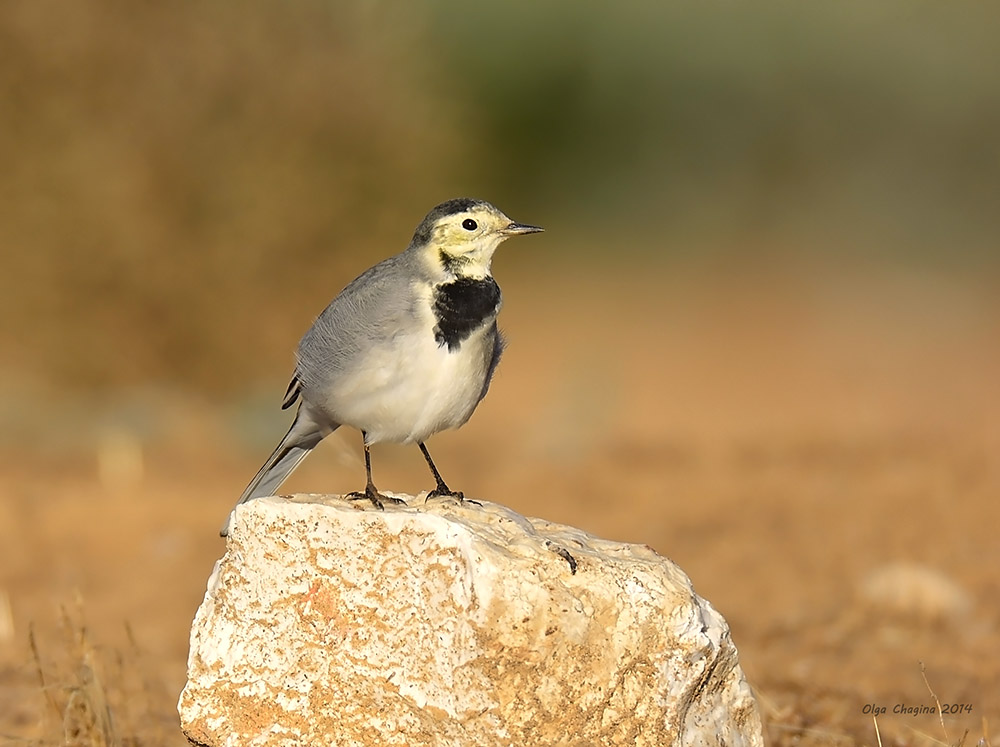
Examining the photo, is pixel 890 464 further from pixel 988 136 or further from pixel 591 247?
pixel 591 247

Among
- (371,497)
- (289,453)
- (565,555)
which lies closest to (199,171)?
(289,453)

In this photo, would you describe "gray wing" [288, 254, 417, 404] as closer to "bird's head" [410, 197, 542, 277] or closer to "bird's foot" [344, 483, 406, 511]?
"bird's head" [410, 197, 542, 277]

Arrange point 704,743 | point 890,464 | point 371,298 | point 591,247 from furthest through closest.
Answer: point 591,247 → point 890,464 → point 371,298 → point 704,743

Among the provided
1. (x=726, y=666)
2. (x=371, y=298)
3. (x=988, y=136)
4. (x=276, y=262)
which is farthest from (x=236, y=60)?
(x=988, y=136)

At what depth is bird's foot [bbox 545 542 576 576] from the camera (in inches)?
149

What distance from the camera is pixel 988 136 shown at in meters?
24.7

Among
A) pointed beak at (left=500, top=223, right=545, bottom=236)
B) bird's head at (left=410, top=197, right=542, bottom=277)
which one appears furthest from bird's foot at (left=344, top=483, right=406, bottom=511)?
pointed beak at (left=500, top=223, right=545, bottom=236)

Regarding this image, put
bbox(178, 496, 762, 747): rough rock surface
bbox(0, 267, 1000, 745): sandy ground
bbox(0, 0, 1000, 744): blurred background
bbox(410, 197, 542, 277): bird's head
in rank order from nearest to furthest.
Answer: bbox(178, 496, 762, 747): rough rock surface
bbox(410, 197, 542, 277): bird's head
bbox(0, 267, 1000, 745): sandy ground
bbox(0, 0, 1000, 744): blurred background

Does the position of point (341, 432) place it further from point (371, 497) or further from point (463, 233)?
point (371, 497)

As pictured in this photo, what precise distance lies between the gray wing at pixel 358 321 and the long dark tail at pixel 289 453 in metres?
0.14

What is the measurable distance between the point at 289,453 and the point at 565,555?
1.45 metres

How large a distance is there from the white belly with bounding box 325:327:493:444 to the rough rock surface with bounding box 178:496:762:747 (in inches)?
21.9

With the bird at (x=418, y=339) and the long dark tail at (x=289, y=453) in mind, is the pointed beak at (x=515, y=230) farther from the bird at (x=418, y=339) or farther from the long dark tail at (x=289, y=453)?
the long dark tail at (x=289, y=453)

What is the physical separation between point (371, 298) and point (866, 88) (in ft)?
78.2
